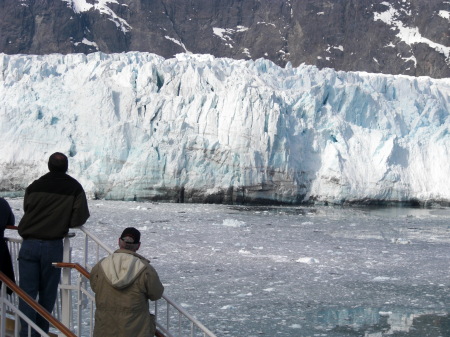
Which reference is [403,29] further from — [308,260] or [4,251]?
[4,251]

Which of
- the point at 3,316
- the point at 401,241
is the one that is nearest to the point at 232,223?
the point at 401,241

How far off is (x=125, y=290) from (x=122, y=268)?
10cm

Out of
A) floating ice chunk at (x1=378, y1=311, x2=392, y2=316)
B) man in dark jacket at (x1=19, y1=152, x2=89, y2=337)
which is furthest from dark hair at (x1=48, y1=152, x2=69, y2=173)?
floating ice chunk at (x1=378, y1=311, x2=392, y2=316)

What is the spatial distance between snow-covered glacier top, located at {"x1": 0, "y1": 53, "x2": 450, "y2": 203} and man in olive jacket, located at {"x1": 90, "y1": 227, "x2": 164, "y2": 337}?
48.8 feet

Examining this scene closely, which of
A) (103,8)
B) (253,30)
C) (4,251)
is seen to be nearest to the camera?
(4,251)

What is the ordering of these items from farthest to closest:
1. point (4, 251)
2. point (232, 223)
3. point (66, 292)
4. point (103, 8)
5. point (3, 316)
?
point (103, 8)
point (232, 223)
point (66, 292)
point (4, 251)
point (3, 316)

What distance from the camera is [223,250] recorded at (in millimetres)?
9672

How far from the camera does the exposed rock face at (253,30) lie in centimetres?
5156

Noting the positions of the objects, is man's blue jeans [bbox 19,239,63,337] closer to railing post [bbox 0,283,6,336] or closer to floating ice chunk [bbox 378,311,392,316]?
railing post [bbox 0,283,6,336]

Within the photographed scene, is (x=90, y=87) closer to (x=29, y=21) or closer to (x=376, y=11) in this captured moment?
(x=29, y=21)

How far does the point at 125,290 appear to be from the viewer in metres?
2.72

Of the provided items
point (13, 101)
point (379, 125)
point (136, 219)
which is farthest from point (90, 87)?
point (379, 125)

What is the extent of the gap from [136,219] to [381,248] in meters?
5.26

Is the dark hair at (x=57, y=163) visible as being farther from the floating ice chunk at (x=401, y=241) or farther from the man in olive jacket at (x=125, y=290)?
the floating ice chunk at (x=401, y=241)
